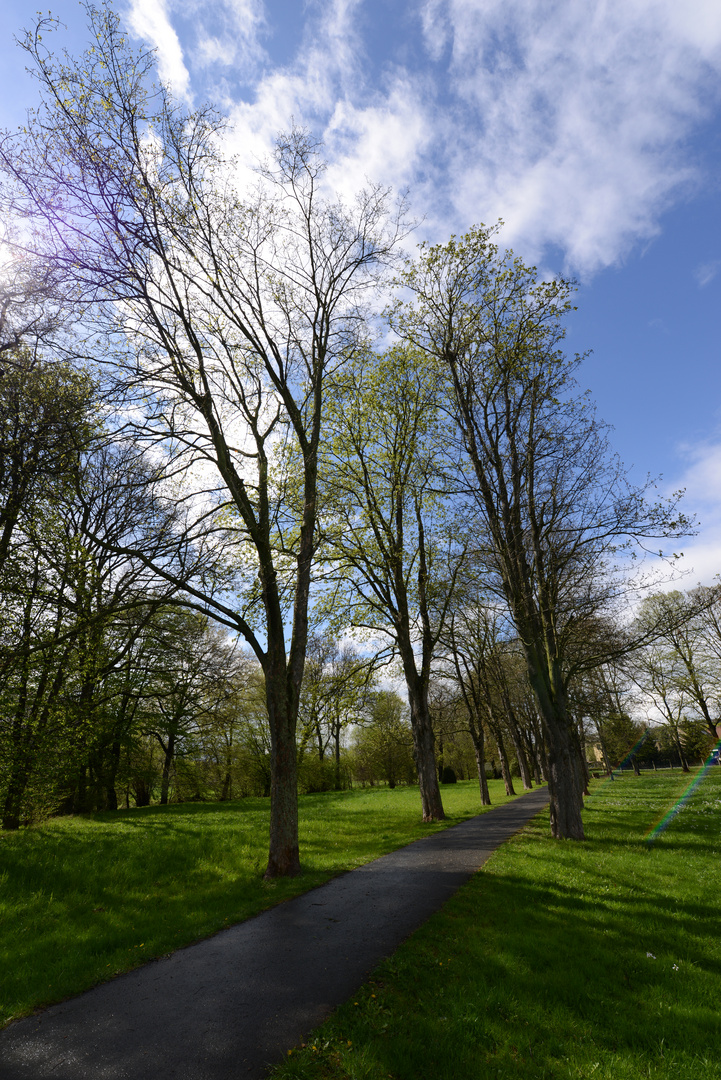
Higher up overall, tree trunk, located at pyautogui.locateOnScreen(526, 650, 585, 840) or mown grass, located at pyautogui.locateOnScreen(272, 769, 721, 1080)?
tree trunk, located at pyautogui.locateOnScreen(526, 650, 585, 840)

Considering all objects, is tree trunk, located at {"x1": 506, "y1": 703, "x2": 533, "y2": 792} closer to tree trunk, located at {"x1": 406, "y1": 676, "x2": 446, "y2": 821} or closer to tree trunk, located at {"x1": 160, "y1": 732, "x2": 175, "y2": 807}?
tree trunk, located at {"x1": 406, "y1": 676, "x2": 446, "y2": 821}

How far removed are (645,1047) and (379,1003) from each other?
2234 mm

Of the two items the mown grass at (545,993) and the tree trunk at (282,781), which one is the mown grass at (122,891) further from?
the mown grass at (545,993)

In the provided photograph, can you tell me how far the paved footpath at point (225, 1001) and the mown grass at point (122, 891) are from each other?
48cm

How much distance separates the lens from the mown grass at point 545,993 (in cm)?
375

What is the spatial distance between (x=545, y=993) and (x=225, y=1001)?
3103 millimetres

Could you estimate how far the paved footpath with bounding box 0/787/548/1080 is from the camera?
3834 millimetres

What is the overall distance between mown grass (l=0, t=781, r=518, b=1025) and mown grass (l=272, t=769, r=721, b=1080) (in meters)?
3.06

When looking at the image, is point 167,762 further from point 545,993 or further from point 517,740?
point 545,993

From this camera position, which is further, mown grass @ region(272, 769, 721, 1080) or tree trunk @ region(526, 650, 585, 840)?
tree trunk @ region(526, 650, 585, 840)

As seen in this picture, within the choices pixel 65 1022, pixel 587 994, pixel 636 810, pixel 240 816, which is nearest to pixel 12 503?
pixel 65 1022

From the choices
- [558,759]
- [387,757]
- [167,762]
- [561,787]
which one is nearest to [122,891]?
[558,759]

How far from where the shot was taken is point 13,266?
7992 millimetres

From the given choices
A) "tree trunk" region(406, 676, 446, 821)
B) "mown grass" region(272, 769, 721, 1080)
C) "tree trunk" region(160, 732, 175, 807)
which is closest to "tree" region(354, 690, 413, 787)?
"tree trunk" region(160, 732, 175, 807)
